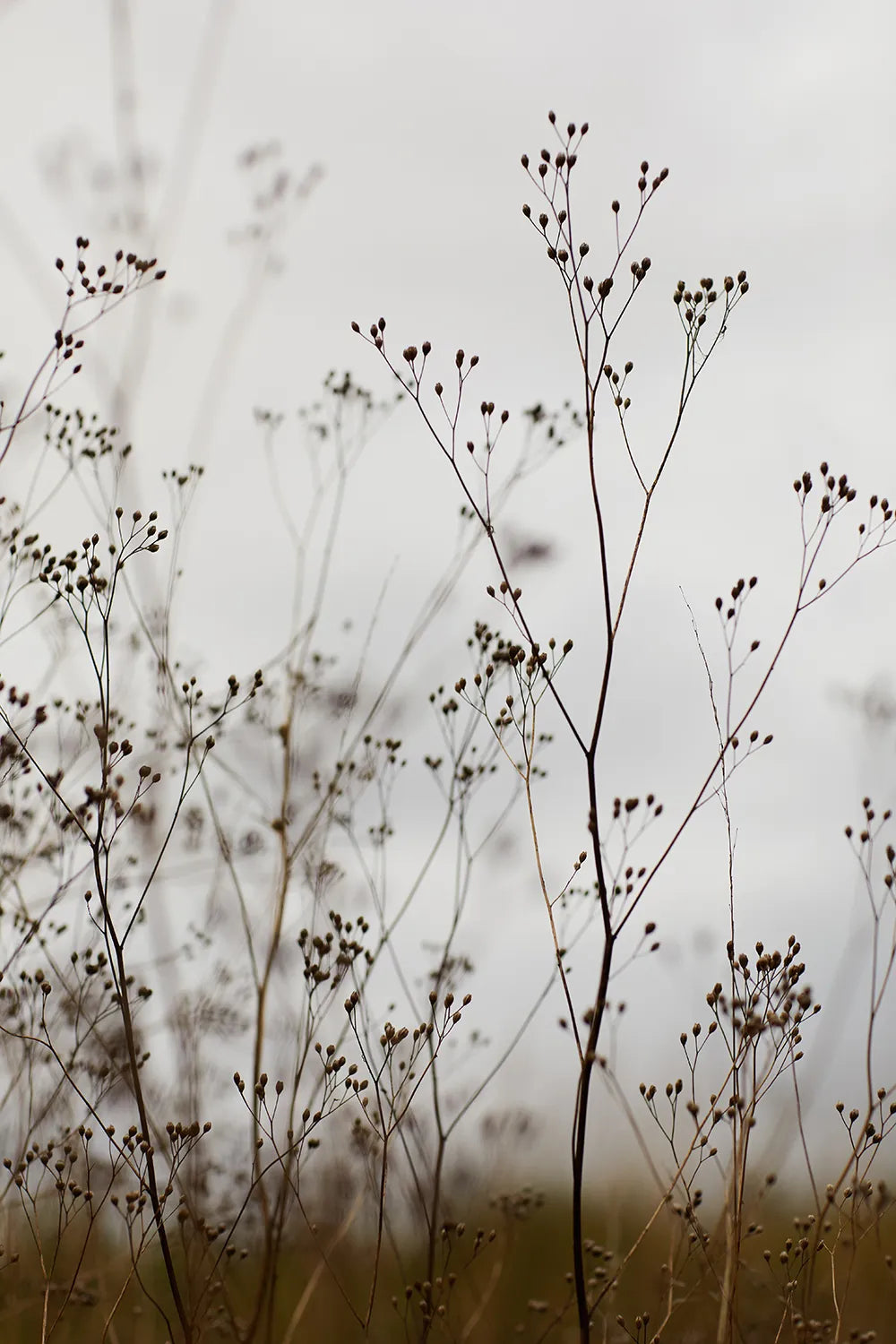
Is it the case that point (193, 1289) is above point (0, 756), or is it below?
below

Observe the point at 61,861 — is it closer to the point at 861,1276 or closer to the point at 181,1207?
the point at 181,1207

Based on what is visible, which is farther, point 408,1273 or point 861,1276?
point 408,1273

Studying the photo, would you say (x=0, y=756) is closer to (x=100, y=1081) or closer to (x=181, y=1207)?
(x=100, y=1081)

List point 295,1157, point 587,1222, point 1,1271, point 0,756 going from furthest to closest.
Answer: point 587,1222, point 1,1271, point 0,756, point 295,1157

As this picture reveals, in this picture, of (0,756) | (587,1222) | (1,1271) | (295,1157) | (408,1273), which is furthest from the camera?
(587,1222)

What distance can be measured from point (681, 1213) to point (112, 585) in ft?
8.46

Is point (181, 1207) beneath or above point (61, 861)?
beneath

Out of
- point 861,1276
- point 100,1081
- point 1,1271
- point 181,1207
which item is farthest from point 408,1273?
point 100,1081

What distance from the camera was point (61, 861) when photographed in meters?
4.44

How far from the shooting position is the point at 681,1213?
337 centimetres

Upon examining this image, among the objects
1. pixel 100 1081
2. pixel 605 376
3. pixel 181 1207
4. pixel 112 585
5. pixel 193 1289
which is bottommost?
pixel 193 1289

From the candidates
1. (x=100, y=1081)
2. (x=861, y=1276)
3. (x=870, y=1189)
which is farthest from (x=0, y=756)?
(x=861, y=1276)

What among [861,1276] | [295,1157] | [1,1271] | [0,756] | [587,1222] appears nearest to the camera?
[295,1157]

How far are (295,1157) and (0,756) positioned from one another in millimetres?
1725
